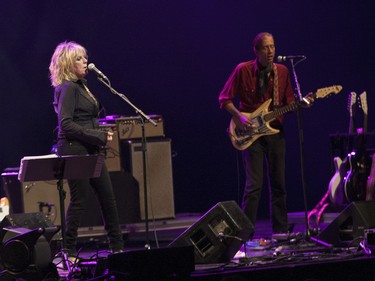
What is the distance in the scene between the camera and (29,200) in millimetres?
9430

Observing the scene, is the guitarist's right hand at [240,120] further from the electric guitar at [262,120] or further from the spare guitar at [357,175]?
the spare guitar at [357,175]

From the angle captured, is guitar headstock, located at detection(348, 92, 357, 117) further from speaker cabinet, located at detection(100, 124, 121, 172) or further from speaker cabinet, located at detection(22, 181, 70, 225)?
speaker cabinet, located at detection(22, 181, 70, 225)

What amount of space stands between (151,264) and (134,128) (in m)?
4.25

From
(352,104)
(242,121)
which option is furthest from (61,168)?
(352,104)

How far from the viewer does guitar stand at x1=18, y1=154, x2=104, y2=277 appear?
6.62 m

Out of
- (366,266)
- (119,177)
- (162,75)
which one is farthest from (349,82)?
(366,266)

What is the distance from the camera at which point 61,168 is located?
6.77m

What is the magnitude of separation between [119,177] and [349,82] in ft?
11.9

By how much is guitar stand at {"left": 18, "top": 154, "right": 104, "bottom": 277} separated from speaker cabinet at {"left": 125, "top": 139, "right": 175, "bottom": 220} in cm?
277

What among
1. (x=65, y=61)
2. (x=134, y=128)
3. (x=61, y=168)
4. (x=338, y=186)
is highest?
(x=65, y=61)

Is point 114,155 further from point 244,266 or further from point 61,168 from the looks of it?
point 244,266

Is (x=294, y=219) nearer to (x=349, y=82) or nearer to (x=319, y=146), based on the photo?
(x=319, y=146)

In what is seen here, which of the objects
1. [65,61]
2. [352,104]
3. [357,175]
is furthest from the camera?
[352,104]

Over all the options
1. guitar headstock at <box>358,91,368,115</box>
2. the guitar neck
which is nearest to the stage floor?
the guitar neck
